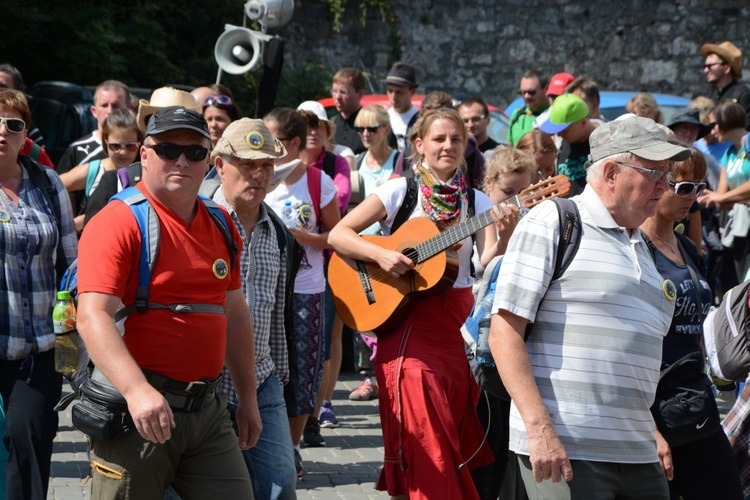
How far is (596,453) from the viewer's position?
12.6 ft

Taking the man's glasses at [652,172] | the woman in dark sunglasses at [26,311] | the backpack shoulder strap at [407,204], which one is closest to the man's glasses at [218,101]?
the backpack shoulder strap at [407,204]

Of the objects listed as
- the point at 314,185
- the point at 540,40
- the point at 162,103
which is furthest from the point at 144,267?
the point at 540,40

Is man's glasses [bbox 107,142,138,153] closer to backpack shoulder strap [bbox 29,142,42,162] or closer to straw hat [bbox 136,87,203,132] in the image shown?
straw hat [bbox 136,87,203,132]

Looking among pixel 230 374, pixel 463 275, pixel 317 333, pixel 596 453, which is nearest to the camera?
pixel 596 453

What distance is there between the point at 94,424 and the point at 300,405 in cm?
228

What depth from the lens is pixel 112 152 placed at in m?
7.20

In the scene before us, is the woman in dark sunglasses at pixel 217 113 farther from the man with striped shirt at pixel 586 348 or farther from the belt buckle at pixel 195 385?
the man with striped shirt at pixel 586 348

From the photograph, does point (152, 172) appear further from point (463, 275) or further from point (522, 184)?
point (522, 184)

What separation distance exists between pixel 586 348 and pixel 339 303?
2.23 meters

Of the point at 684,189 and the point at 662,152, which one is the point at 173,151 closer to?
the point at 662,152

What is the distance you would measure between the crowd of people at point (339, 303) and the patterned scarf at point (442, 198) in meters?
0.01

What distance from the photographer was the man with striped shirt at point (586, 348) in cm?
382

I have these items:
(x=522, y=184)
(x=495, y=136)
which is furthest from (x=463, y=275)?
(x=495, y=136)

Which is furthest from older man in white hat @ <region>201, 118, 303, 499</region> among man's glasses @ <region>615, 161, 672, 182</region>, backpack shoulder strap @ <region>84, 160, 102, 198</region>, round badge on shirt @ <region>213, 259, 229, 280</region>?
backpack shoulder strap @ <region>84, 160, 102, 198</region>
